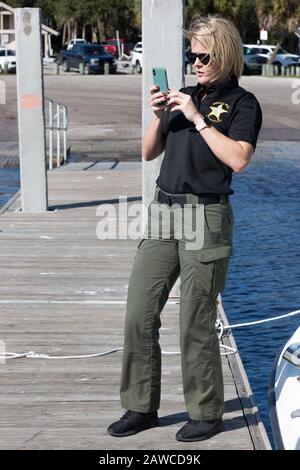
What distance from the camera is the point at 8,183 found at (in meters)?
18.3

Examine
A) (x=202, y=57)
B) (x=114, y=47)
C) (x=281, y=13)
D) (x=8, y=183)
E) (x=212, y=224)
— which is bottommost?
(x=114, y=47)

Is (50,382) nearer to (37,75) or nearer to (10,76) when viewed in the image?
(37,75)

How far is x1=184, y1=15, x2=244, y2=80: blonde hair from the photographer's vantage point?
4992mm

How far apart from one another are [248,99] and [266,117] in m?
27.3

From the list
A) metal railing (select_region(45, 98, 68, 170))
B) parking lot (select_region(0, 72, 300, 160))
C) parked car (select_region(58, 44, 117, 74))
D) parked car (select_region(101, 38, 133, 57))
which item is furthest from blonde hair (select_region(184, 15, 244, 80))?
parked car (select_region(101, 38, 133, 57))

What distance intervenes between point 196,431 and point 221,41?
186cm

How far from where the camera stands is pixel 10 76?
185ft

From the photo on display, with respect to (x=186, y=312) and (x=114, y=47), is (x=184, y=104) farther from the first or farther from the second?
(x=114, y=47)

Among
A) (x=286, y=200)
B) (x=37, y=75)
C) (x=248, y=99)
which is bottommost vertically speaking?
(x=286, y=200)

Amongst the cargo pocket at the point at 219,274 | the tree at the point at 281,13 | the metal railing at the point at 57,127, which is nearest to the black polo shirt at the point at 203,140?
the cargo pocket at the point at 219,274

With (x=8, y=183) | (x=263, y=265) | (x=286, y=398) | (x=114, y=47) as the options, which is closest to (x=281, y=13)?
(x=114, y=47)

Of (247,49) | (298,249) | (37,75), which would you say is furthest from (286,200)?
(247,49)

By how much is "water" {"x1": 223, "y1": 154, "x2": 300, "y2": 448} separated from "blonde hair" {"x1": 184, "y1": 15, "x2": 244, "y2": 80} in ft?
9.66
